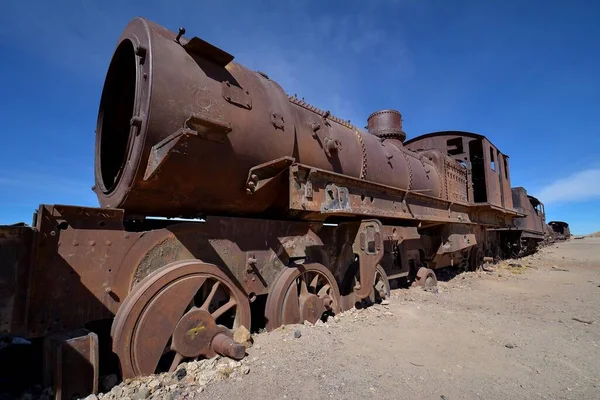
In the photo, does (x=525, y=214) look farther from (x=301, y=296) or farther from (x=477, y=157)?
(x=301, y=296)

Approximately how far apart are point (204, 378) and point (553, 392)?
2841mm

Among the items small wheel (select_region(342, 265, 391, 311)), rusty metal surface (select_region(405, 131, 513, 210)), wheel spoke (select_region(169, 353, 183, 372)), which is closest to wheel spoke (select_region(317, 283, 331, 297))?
small wheel (select_region(342, 265, 391, 311))

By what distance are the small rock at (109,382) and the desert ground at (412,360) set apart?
4.1 inches

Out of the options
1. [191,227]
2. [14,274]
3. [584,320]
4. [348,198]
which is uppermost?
[348,198]

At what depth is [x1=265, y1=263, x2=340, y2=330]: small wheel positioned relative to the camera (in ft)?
12.4

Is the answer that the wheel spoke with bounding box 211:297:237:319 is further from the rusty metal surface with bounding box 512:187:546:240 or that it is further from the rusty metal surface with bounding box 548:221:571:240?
the rusty metal surface with bounding box 548:221:571:240

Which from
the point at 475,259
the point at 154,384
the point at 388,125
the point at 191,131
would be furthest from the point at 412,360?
the point at 475,259

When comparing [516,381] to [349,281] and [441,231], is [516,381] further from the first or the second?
[441,231]

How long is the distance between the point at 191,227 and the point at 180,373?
126cm

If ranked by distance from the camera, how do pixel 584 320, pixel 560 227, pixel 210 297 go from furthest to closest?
pixel 560 227, pixel 584 320, pixel 210 297

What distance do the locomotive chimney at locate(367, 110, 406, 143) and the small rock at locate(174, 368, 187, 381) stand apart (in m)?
6.51

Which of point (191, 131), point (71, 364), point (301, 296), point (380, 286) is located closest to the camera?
point (71, 364)

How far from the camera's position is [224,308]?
10.6ft

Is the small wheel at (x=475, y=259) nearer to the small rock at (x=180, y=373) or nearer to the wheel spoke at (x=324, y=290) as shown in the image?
the wheel spoke at (x=324, y=290)
